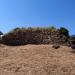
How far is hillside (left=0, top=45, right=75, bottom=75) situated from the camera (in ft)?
41.8

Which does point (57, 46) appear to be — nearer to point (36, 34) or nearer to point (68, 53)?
point (68, 53)

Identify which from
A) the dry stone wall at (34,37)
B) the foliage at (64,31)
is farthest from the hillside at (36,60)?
the foliage at (64,31)

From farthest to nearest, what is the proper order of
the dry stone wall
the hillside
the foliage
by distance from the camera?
the foliage, the dry stone wall, the hillside

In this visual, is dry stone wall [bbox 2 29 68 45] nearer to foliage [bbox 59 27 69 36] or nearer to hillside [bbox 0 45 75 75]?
foliage [bbox 59 27 69 36]

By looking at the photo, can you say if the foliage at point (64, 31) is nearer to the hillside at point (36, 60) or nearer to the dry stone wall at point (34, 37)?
the dry stone wall at point (34, 37)

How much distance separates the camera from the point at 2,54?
15.8 m

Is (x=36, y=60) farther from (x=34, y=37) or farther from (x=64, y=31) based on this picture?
(x=64, y=31)

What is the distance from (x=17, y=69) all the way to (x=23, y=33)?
6.96 meters

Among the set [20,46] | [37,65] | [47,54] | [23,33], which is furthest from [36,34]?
[37,65]

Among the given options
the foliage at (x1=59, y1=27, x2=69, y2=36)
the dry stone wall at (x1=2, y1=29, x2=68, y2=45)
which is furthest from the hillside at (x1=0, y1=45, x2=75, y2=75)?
the foliage at (x1=59, y1=27, x2=69, y2=36)

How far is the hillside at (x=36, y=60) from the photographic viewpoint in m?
12.8

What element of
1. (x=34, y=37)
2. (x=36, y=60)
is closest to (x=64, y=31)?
(x=34, y=37)

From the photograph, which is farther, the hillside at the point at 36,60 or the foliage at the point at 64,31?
the foliage at the point at 64,31

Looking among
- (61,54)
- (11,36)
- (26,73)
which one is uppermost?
(11,36)
